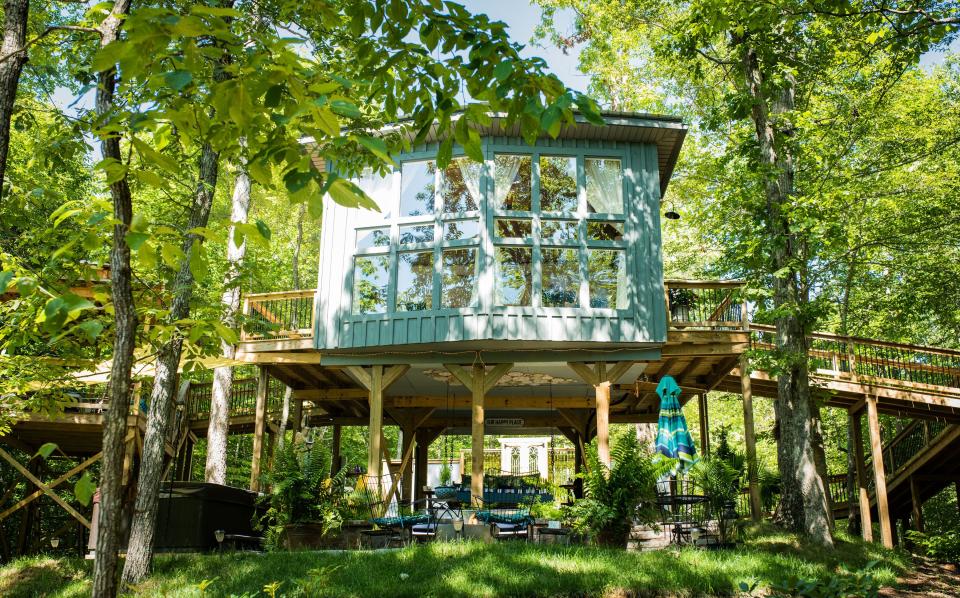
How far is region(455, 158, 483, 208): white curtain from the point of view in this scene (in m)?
11.4

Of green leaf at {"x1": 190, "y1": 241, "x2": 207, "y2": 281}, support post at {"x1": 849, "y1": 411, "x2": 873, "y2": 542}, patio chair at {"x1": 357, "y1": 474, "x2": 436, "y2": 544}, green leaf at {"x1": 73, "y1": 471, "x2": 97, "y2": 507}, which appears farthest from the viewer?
support post at {"x1": 849, "y1": 411, "x2": 873, "y2": 542}

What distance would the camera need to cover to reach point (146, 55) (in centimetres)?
212

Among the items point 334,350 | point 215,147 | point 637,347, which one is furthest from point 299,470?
point 215,147

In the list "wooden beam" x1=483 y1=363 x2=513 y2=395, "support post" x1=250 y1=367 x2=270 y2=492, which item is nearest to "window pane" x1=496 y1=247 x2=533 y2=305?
"wooden beam" x1=483 y1=363 x2=513 y2=395

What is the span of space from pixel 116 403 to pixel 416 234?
9179 millimetres

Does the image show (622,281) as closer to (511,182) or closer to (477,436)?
(511,182)

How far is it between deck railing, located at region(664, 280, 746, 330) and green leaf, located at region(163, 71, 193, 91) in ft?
34.1

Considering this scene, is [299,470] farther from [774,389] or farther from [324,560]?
[774,389]

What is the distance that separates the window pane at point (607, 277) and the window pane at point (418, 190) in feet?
8.52

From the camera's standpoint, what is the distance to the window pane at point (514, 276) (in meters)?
11.0

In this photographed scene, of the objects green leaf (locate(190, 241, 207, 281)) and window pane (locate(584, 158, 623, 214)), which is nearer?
green leaf (locate(190, 241, 207, 281))

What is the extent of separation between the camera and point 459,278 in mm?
11195

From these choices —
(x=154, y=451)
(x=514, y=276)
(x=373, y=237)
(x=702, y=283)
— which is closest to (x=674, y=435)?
(x=702, y=283)

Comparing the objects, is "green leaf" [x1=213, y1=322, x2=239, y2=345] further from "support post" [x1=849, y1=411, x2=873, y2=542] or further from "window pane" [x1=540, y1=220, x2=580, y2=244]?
"support post" [x1=849, y1=411, x2=873, y2=542]
